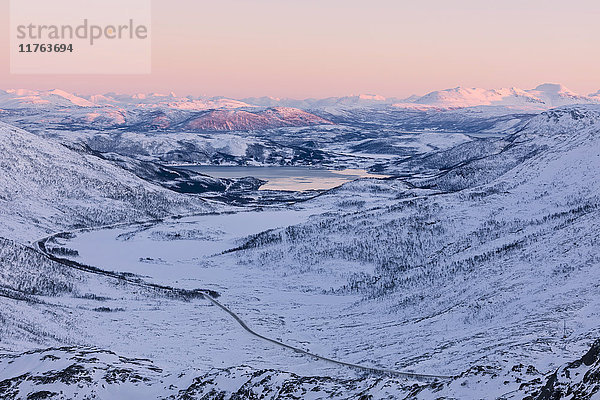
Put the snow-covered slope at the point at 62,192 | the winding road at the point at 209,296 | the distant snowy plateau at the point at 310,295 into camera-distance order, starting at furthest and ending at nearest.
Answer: the snow-covered slope at the point at 62,192 → the winding road at the point at 209,296 → the distant snowy plateau at the point at 310,295

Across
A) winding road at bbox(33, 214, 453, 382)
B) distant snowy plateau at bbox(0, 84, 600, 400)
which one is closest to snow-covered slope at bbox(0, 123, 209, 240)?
distant snowy plateau at bbox(0, 84, 600, 400)

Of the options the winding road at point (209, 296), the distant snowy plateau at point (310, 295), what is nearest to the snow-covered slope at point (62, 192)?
the distant snowy plateau at point (310, 295)

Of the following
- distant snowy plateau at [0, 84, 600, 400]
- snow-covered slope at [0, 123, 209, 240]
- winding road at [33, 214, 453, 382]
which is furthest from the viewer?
snow-covered slope at [0, 123, 209, 240]

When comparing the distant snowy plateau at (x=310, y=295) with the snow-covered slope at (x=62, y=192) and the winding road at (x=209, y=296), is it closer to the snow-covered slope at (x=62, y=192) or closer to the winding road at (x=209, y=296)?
the winding road at (x=209, y=296)

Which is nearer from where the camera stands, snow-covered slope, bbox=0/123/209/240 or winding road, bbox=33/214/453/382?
winding road, bbox=33/214/453/382

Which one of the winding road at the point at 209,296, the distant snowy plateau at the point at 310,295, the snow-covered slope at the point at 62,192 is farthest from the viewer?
the snow-covered slope at the point at 62,192

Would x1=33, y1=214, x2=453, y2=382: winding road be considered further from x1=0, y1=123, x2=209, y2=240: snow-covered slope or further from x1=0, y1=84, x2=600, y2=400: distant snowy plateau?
x1=0, y1=123, x2=209, y2=240: snow-covered slope

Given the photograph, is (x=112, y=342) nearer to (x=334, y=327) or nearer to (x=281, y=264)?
(x=334, y=327)

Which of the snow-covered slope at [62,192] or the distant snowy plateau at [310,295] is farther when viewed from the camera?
the snow-covered slope at [62,192]

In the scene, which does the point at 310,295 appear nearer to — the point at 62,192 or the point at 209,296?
the point at 209,296

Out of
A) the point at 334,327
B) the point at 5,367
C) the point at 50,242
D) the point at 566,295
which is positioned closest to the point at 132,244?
the point at 50,242

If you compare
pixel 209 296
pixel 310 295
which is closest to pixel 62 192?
pixel 209 296

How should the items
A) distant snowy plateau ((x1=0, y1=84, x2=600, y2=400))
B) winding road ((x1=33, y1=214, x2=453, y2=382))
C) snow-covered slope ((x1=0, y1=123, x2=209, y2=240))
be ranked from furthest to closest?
snow-covered slope ((x1=0, y1=123, x2=209, y2=240)) → winding road ((x1=33, y1=214, x2=453, y2=382)) → distant snowy plateau ((x1=0, y1=84, x2=600, y2=400))
